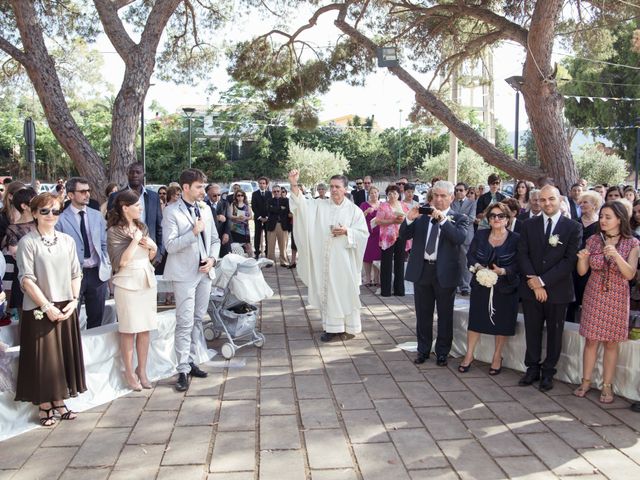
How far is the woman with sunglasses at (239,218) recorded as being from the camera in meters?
12.1

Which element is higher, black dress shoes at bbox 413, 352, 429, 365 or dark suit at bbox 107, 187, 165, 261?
dark suit at bbox 107, 187, 165, 261

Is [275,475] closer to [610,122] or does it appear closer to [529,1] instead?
[529,1]

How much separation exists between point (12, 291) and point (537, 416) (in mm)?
4617

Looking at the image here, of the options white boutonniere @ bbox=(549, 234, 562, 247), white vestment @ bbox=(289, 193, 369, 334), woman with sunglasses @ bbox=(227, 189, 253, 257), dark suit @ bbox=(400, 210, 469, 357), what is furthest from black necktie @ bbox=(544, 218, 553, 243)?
woman with sunglasses @ bbox=(227, 189, 253, 257)

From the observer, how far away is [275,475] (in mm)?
3805

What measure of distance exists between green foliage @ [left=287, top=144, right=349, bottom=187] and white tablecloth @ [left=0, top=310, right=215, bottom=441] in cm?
3972

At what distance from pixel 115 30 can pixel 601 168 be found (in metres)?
33.8

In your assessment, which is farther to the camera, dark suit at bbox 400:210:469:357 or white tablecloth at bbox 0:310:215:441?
dark suit at bbox 400:210:469:357

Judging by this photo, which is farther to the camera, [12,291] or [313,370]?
[313,370]

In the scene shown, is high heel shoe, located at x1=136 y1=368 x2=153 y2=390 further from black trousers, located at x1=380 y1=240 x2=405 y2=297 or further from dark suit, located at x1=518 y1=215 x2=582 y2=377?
black trousers, located at x1=380 y1=240 x2=405 y2=297

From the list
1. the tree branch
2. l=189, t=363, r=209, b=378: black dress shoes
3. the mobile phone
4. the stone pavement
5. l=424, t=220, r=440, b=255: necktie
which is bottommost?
the stone pavement

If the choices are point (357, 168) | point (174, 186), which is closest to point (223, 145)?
point (357, 168)

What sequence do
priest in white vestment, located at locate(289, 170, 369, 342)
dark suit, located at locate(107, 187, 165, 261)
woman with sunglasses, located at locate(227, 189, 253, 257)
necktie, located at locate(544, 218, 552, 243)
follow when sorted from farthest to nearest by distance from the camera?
woman with sunglasses, located at locate(227, 189, 253, 257), dark suit, located at locate(107, 187, 165, 261), priest in white vestment, located at locate(289, 170, 369, 342), necktie, located at locate(544, 218, 552, 243)

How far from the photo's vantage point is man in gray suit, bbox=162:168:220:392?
544cm
